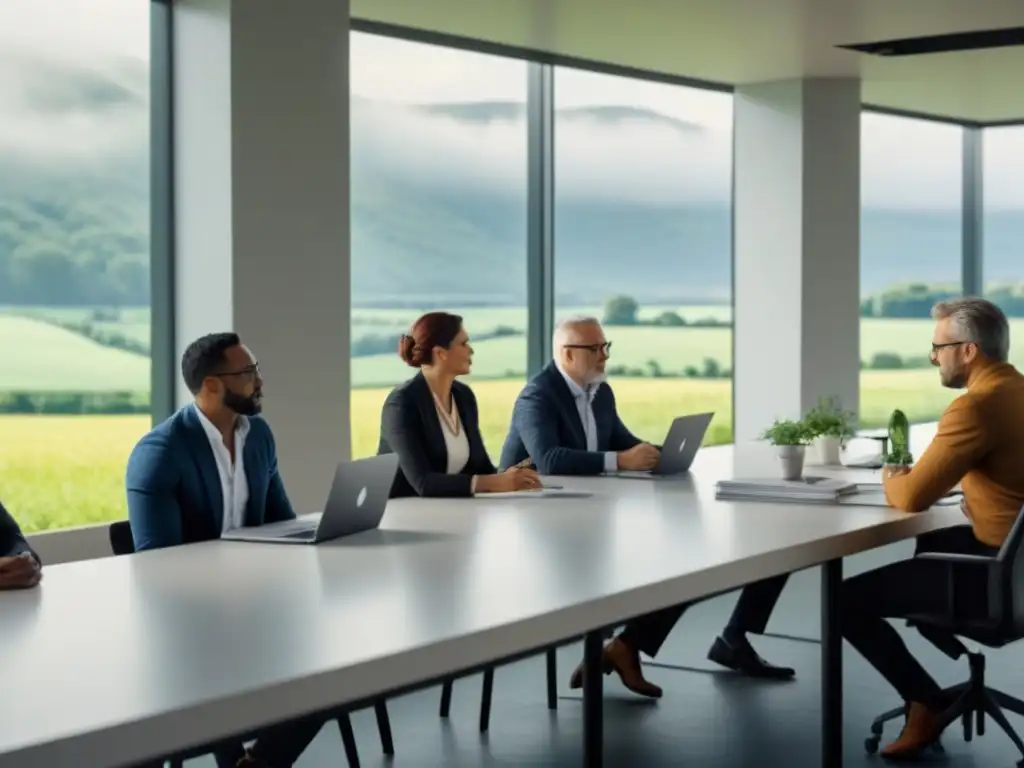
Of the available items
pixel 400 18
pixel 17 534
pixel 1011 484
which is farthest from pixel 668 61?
pixel 17 534

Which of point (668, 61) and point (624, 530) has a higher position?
point (668, 61)

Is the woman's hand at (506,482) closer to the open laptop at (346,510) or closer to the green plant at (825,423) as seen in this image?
the open laptop at (346,510)

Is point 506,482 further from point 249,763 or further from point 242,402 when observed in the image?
point 249,763

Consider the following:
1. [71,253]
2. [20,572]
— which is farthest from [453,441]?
[71,253]

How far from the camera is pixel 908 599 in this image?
4.73 metres

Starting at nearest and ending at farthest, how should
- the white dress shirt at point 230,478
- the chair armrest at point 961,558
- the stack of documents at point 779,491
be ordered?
the white dress shirt at point 230,478, the chair armrest at point 961,558, the stack of documents at point 779,491

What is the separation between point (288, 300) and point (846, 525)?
3.40 metres

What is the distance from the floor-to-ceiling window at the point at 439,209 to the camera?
378 inches

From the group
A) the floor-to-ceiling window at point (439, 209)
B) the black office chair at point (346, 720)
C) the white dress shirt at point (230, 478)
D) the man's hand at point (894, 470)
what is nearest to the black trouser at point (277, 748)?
the black office chair at point (346, 720)

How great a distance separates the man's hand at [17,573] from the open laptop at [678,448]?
2730 millimetres

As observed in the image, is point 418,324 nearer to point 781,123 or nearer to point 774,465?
point 774,465

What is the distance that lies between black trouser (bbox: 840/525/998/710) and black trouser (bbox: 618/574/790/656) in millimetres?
733

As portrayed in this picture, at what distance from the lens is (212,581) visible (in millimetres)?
3369

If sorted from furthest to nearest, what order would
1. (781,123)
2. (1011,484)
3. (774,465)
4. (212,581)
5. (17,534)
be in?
(781,123)
(774,465)
(1011,484)
(17,534)
(212,581)
